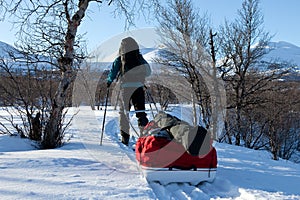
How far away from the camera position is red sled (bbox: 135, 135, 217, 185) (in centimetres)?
287

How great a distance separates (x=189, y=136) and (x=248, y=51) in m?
14.3

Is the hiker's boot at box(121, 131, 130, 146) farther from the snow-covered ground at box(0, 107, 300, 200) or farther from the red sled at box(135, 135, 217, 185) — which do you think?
the red sled at box(135, 135, 217, 185)

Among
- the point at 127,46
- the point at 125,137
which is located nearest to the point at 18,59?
the point at 127,46

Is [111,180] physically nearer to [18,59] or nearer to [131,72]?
[131,72]

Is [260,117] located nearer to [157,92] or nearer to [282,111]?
[282,111]

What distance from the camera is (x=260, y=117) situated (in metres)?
21.1

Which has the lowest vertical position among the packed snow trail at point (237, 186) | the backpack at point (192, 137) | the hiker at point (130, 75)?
the packed snow trail at point (237, 186)

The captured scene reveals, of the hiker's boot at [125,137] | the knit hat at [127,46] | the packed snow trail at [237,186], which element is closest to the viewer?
the packed snow trail at [237,186]

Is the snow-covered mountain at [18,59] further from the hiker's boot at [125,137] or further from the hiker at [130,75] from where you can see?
the hiker's boot at [125,137]

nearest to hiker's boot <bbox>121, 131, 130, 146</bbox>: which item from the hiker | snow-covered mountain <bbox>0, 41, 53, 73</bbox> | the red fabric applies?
the hiker

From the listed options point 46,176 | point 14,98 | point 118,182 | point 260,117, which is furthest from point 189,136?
point 260,117

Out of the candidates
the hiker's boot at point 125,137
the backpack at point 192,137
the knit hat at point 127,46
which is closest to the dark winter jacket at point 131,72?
the knit hat at point 127,46

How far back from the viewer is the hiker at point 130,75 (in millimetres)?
4430

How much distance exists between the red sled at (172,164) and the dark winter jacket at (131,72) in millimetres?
1696
